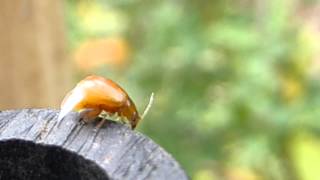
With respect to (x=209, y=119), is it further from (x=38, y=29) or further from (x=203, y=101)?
(x=38, y=29)

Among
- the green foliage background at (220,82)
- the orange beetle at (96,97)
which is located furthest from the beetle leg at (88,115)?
the green foliage background at (220,82)

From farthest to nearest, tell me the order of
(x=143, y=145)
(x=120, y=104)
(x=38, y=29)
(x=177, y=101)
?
(x=177, y=101)
(x=38, y=29)
(x=120, y=104)
(x=143, y=145)

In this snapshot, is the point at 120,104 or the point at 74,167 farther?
the point at 120,104

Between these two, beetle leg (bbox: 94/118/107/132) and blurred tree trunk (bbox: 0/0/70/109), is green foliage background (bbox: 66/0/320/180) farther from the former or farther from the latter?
beetle leg (bbox: 94/118/107/132)

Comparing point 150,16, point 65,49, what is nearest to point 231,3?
point 150,16

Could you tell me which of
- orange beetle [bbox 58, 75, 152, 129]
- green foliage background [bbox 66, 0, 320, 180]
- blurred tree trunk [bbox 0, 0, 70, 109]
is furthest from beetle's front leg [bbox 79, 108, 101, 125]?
green foliage background [bbox 66, 0, 320, 180]

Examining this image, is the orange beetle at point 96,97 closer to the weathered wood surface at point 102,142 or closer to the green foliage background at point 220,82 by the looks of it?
the weathered wood surface at point 102,142
